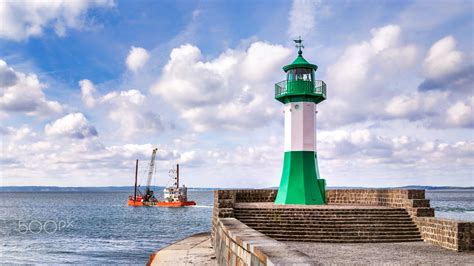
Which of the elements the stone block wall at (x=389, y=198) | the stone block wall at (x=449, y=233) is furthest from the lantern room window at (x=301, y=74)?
the stone block wall at (x=449, y=233)

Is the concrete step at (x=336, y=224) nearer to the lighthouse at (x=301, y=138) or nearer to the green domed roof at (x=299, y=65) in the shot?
the lighthouse at (x=301, y=138)

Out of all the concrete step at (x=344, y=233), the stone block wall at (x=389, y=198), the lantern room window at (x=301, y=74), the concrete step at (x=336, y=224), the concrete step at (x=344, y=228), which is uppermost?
the lantern room window at (x=301, y=74)

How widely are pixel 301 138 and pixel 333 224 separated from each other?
6.07 m

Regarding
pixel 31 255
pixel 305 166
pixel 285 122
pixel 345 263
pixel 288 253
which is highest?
pixel 285 122

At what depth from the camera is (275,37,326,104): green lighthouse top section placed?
24.8m

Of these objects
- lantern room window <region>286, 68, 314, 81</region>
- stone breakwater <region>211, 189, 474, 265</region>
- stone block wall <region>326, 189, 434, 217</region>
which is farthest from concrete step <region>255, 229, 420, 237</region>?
lantern room window <region>286, 68, 314, 81</region>

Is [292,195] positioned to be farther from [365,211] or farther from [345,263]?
[345,263]

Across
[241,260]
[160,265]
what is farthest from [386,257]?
[160,265]

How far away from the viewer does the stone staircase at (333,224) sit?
739 inches

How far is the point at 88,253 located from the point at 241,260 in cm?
2612

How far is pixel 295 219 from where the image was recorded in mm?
19844

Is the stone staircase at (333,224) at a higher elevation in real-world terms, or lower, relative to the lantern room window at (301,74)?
lower

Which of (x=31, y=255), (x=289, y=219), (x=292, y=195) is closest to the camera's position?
(x=289, y=219)

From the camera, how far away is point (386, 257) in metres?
14.2
